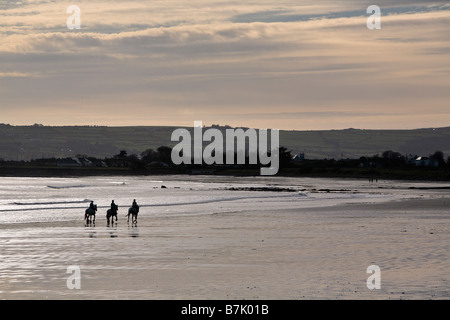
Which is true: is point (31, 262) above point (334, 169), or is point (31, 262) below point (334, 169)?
below

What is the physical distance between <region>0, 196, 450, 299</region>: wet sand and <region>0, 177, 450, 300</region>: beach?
3 centimetres

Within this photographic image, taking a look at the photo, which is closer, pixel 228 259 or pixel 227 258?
pixel 228 259

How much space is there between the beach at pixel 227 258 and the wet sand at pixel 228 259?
0.03 m

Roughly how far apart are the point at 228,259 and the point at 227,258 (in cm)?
22

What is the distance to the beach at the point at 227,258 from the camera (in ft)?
59.6

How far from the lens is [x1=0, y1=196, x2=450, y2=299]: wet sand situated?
1814 centimetres

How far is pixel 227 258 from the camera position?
2386 cm

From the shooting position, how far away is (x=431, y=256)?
23734mm

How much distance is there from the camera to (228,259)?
77.6ft
